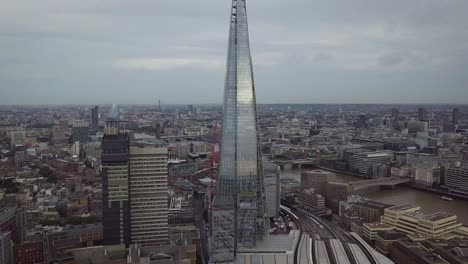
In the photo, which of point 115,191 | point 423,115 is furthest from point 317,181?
point 423,115

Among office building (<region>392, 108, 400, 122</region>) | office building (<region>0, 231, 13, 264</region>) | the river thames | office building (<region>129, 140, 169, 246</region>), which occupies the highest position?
office building (<region>392, 108, 400, 122</region>)

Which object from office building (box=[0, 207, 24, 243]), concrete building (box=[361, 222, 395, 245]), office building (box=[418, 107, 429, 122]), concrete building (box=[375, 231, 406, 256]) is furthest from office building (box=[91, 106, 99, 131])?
office building (box=[418, 107, 429, 122])

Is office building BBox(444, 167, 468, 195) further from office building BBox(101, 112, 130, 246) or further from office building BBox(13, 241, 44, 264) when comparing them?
office building BBox(13, 241, 44, 264)

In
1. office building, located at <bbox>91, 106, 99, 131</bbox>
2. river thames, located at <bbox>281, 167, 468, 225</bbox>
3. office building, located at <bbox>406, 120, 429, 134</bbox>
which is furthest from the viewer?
office building, located at <bbox>406, 120, 429, 134</bbox>

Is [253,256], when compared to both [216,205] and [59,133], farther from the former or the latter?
[59,133]

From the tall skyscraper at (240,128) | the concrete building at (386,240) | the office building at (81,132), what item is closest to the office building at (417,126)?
the office building at (81,132)
